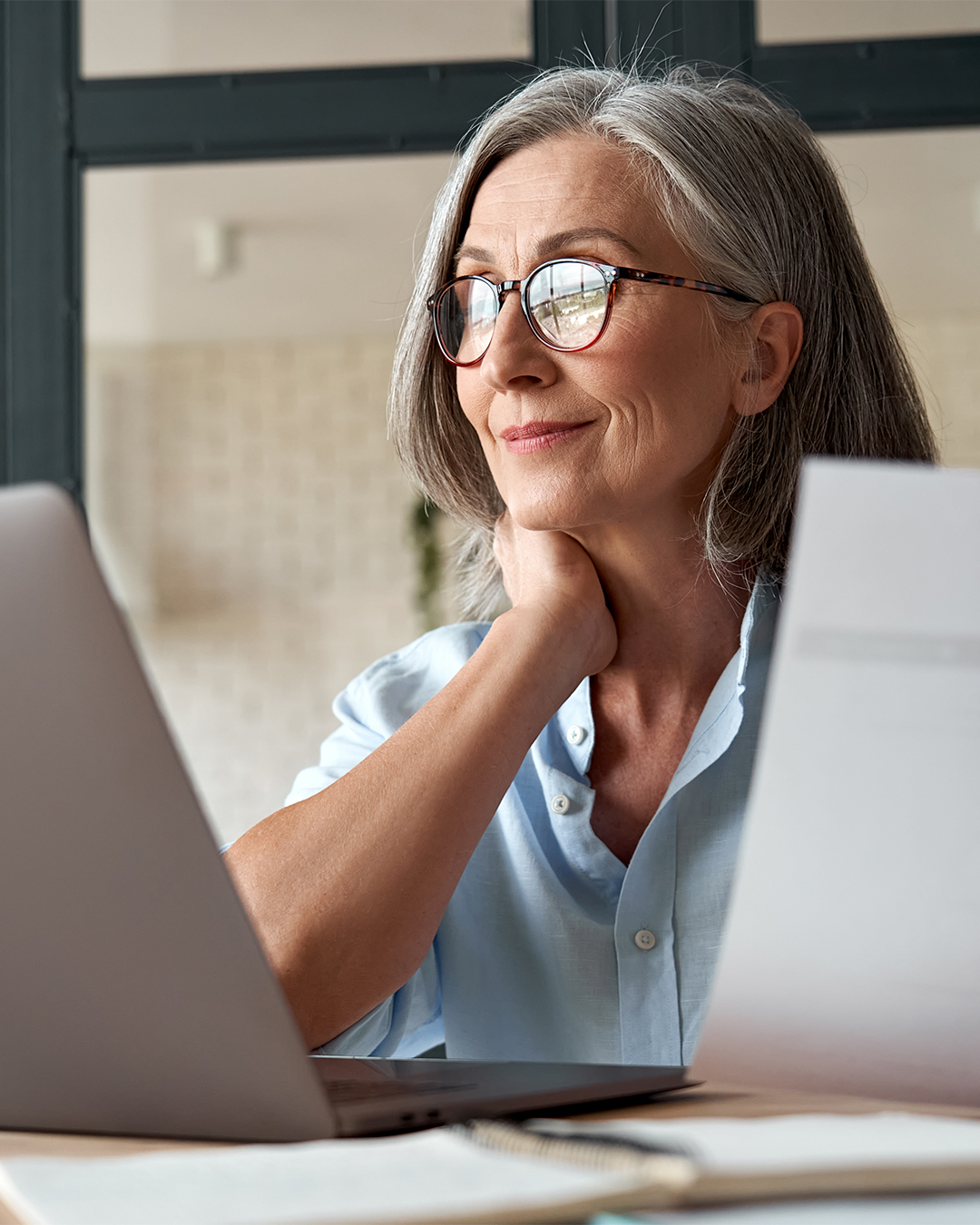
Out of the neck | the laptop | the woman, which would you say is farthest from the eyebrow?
the laptop

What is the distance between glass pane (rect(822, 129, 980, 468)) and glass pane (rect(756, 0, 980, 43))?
0.15 metres

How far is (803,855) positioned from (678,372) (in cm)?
81

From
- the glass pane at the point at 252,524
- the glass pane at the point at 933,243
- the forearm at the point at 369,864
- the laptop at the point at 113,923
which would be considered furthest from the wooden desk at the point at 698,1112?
the glass pane at the point at 252,524

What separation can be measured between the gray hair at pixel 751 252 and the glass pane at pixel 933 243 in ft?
1.01

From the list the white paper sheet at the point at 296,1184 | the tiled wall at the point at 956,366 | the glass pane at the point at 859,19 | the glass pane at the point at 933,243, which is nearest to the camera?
the white paper sheet at the point at 296,1184

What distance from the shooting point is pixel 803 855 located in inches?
18.5

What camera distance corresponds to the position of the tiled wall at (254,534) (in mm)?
4953

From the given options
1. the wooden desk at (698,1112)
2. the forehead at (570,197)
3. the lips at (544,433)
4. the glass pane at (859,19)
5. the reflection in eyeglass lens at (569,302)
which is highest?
the glass pane at (859,19)

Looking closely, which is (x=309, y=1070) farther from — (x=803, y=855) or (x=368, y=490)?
(x=368, y=490)

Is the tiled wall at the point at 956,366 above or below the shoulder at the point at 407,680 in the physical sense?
above

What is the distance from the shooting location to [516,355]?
3.89 ft

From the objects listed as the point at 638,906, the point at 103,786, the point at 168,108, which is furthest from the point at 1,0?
the point at 103,786

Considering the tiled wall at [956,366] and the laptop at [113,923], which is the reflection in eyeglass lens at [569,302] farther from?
the tiled wall at [956,366]

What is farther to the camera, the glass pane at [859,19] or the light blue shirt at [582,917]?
the glass pane at [859,19]
